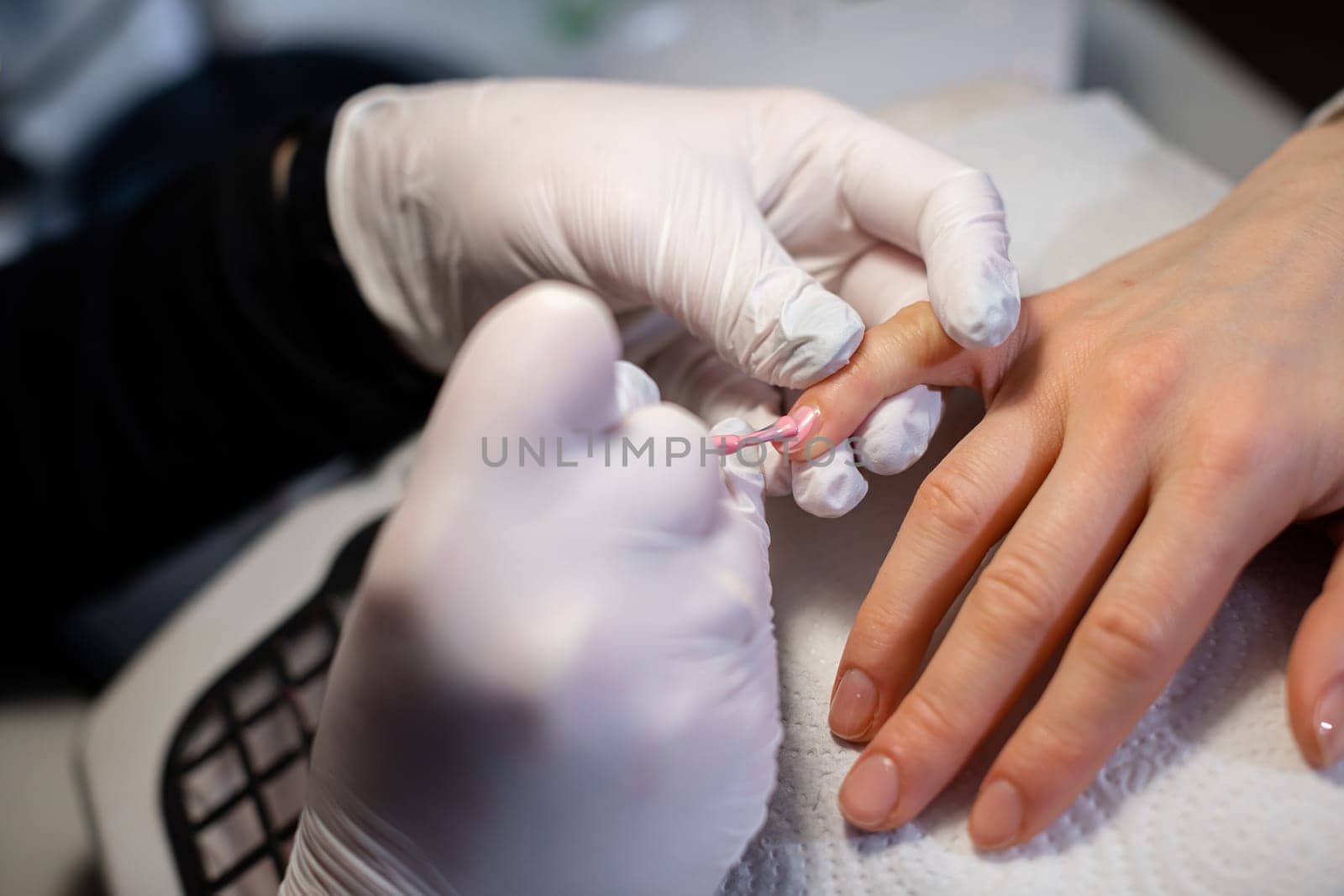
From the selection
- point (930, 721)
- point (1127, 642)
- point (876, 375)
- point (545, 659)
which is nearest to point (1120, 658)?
point (1127, 642)

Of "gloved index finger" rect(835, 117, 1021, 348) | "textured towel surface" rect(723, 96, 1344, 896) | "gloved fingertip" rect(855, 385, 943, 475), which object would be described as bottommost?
"textured towel surface" rect(723, 96, 1344, 896)

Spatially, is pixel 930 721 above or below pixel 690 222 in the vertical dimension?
below

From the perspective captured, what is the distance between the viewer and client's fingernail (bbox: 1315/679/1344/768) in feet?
1.70

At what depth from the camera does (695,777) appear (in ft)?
1.55

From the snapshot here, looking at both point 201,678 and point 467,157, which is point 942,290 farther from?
point 201,678

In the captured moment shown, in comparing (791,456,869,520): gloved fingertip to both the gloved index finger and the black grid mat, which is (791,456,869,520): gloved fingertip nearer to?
the gloved index finger

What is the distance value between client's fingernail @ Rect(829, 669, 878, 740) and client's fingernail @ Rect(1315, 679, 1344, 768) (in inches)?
9.8

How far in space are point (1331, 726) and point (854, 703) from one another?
27cm

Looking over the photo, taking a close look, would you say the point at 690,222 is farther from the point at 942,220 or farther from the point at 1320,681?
the point at 1320,681

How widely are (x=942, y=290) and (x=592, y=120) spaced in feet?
1.09

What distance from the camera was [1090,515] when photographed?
556mm

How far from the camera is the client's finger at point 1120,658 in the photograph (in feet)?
1.69

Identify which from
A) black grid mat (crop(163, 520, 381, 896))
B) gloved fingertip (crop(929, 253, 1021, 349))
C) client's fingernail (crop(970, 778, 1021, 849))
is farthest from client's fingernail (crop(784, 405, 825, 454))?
black grid mat (crop(163, 520, 381, 896))

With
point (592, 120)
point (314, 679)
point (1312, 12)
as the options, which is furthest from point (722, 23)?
point (314, 679)
